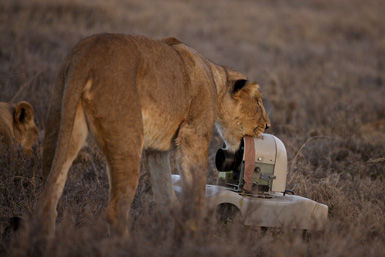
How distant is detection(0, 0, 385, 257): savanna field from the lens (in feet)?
11.3

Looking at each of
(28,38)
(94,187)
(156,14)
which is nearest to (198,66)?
(94,187)

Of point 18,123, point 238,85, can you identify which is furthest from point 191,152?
point 18,123

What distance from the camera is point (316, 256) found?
3.56 meters

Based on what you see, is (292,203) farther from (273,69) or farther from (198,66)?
(273,69)

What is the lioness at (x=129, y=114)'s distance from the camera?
133 inches

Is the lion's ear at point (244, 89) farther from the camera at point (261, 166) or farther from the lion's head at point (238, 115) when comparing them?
the camera at point (261, 166)

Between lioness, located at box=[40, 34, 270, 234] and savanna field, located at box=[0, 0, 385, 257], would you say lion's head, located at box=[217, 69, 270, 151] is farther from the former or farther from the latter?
savanna field, located at box=[0, 0, 385, 257]

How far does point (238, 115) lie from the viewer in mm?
4953

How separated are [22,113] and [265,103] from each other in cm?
405

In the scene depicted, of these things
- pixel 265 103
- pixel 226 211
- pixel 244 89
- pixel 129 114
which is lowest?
pixel 226 211

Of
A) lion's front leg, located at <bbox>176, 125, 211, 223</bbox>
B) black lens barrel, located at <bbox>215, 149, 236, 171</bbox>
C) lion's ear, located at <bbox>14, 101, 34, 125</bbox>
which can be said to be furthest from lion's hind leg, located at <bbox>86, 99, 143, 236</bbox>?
lion's ear, located at <bbox>14, 101, 34, 125</bbox>

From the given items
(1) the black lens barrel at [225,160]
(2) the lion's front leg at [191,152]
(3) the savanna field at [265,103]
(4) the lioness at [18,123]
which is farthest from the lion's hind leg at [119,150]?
(4) the lioness at [18,123]

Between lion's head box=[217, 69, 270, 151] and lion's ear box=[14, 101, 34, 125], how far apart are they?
2.81 meters

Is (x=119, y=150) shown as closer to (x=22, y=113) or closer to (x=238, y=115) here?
(x=238, y=115)
